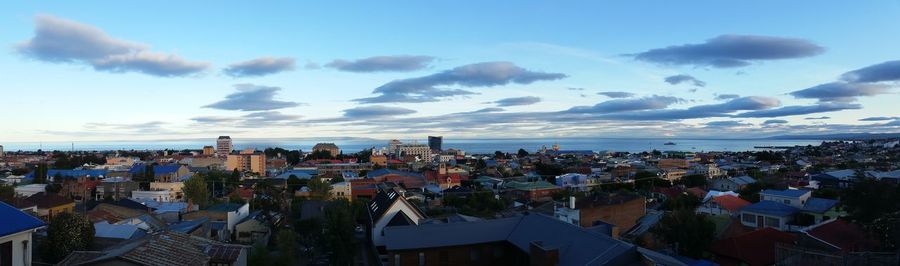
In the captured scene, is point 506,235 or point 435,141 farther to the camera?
point 435,141

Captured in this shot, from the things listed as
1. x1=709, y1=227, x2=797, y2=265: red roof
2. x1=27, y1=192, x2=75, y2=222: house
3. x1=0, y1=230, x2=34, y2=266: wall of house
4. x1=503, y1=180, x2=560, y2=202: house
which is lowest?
x1=503, y1=180, x2=560, y2=202: house

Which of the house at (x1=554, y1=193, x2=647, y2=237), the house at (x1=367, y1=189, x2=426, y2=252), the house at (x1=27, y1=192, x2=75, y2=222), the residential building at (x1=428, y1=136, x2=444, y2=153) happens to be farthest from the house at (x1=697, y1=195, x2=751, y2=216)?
the residential building at (x1=428, y1=136, x2=444, y2=153)

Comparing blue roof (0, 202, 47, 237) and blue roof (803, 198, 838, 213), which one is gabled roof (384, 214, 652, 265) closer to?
blue roof (0, 202, 47, 237)

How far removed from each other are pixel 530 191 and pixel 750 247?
2779 cm

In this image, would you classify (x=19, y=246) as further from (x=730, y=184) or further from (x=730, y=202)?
(x=730, y=184)

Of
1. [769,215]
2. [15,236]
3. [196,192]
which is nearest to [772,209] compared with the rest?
[769,215]

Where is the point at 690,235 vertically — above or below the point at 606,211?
above

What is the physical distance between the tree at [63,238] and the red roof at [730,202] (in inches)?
1022

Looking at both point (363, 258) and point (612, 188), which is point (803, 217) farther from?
point (612, 188)

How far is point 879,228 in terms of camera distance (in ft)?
39.9

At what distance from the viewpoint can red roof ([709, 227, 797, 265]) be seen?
1466cm

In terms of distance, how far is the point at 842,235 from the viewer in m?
16.2

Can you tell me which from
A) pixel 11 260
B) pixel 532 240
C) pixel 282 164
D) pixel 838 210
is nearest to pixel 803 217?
pixel 838 210

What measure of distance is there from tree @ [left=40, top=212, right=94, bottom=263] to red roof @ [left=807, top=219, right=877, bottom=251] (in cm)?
1948
